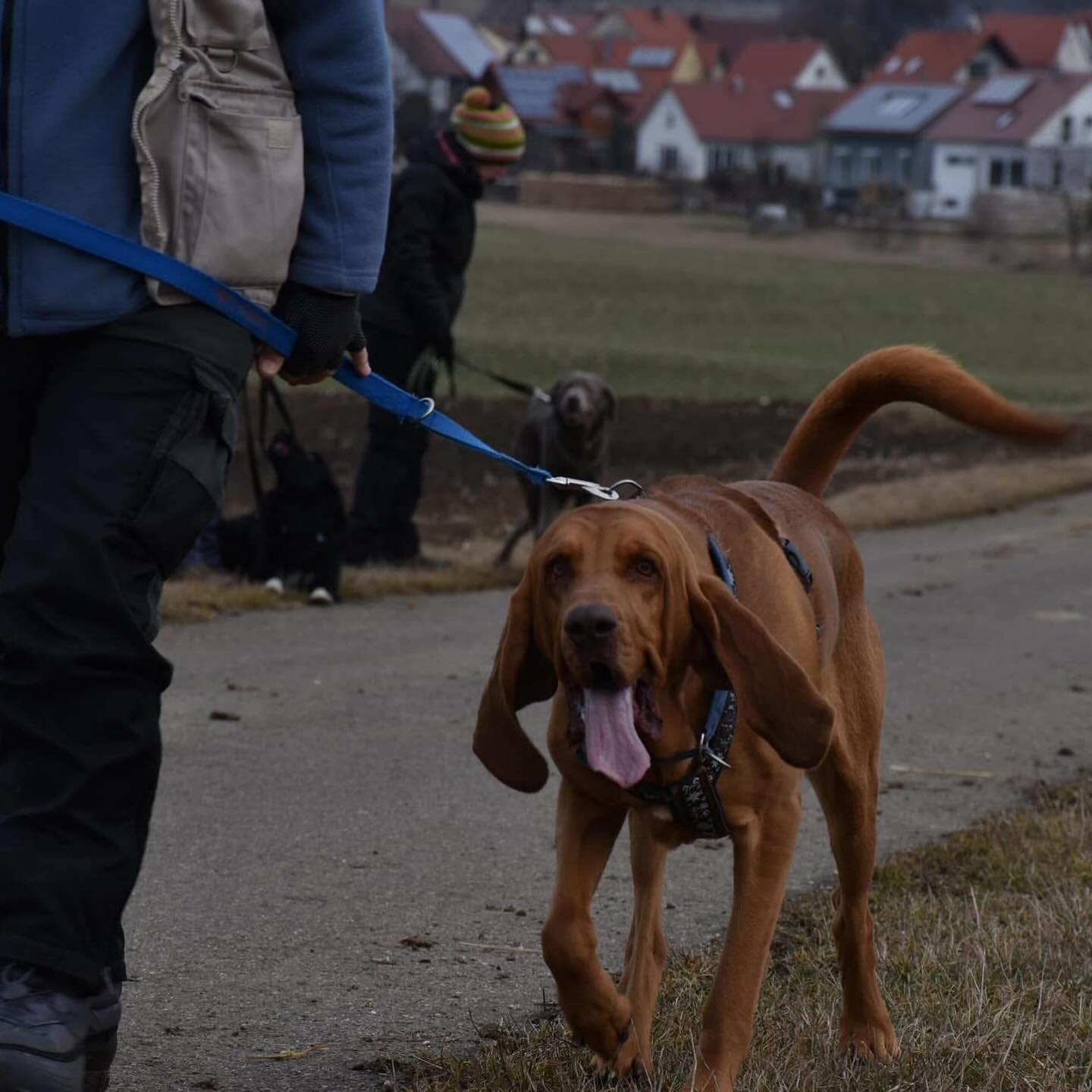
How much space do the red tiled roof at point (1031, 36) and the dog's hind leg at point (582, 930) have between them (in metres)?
117

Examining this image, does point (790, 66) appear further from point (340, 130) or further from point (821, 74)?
point (340, 130)

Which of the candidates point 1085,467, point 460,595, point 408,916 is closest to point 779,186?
point 1085,467

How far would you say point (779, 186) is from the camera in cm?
7650

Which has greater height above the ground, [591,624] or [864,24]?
[864,24]

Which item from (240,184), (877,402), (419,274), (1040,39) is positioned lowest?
(419,274)

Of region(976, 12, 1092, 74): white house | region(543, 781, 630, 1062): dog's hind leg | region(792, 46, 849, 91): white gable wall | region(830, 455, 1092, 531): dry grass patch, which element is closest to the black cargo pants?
region(543, 781, 630, 1062): dog's hind leg

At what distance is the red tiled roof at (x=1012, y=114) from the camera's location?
312ft

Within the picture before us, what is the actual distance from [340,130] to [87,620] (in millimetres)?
948

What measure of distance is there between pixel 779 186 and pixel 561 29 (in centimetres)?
9551

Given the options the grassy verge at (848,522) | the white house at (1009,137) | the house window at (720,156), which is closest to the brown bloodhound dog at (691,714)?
the grassy verge at (848,522)

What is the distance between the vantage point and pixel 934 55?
114 meters

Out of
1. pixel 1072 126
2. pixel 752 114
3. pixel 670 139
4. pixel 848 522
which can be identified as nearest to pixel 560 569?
pixel 848 522

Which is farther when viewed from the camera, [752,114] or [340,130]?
[752,114]

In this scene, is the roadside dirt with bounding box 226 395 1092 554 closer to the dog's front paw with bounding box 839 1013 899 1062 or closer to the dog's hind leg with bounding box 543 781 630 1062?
the dog's front paw with bounding box 839 1013 899 1062
